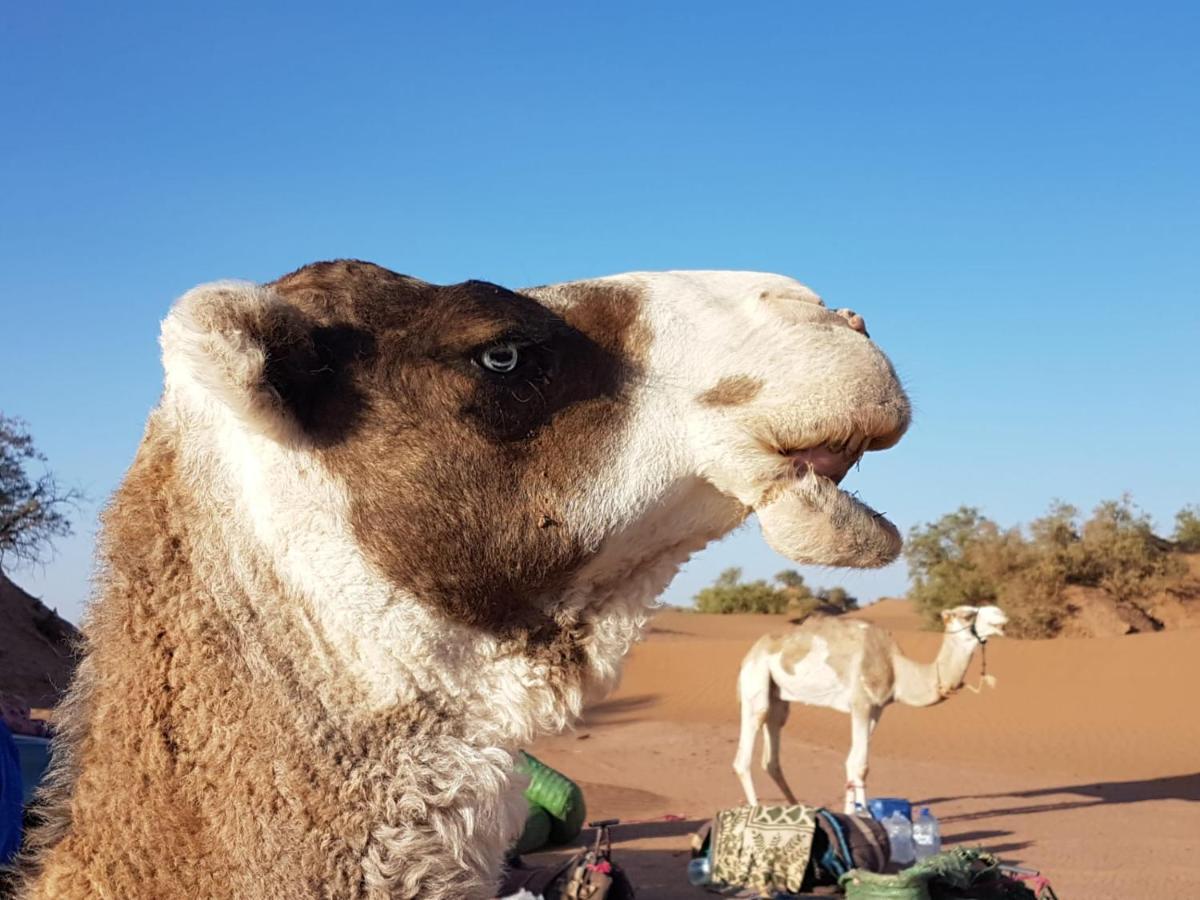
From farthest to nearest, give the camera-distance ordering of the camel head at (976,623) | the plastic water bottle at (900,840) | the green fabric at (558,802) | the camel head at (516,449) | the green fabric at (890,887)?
the camel head at (976,623)
the green fabric at (558,802)
the plastic water bottle at (900,840)
the green fabric at (890,887)
the camel head at (516,449)

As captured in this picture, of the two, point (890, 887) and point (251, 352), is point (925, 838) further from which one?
point (251, 352)

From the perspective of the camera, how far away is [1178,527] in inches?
1423

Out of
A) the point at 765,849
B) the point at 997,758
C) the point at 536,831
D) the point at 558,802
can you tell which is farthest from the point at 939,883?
the point at 997,758

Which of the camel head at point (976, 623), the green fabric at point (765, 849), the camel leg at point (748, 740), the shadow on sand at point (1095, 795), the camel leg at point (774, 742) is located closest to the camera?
the green fabric at point (765, 849)

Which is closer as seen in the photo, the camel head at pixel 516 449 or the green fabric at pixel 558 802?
the camel head at pixel 516 449

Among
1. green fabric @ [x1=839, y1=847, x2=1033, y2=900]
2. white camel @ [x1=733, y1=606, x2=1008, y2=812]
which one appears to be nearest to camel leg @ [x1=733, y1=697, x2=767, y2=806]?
white camel @ [x1=733, y1=606, x2=1008, y2=812]

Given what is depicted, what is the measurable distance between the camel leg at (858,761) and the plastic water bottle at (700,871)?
3.20 meters

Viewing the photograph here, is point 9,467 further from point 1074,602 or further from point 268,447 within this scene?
point 1074,602

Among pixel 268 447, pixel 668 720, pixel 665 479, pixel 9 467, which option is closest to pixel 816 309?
pixel 665 479

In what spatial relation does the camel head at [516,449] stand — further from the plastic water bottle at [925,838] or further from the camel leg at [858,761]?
the camel leg at [858,761]

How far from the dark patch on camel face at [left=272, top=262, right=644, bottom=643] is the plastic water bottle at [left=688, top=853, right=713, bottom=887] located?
807 centimetres

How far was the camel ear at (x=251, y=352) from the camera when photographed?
1.93m

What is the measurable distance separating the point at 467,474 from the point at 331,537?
11.1 inches

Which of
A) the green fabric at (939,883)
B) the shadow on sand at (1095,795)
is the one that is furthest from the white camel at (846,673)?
the green fabric at (939,883)
